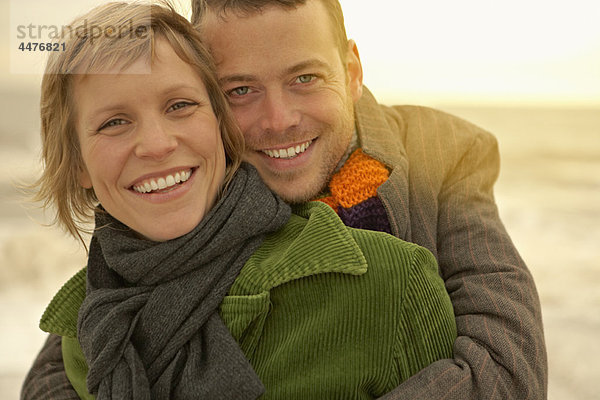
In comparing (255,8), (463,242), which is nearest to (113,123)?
(255,8)

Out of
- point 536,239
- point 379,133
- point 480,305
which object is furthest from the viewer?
point 536,239

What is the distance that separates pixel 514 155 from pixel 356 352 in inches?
83.0

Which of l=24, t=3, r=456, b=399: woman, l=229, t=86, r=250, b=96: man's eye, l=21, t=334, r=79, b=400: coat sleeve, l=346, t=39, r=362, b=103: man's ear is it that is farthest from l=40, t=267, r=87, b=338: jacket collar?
l=346, t=39, r=362, b=103: man's ear

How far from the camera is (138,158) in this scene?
1.19 meters

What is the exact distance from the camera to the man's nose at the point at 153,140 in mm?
1155

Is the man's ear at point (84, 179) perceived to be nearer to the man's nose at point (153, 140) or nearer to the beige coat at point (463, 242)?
the man's nose at point (153, 140)

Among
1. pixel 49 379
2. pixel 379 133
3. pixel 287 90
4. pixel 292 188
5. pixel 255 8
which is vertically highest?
pixel 255 8

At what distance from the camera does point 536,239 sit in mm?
2549

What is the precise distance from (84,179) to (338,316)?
2.04 feet

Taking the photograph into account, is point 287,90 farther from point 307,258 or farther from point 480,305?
point 480,305

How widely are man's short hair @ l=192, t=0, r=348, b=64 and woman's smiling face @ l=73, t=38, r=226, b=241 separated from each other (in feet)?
0.61

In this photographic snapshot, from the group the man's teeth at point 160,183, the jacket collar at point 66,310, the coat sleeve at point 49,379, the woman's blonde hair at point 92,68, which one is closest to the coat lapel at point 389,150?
the woman's blonde hair at point 92,68

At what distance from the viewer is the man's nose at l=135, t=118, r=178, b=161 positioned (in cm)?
116

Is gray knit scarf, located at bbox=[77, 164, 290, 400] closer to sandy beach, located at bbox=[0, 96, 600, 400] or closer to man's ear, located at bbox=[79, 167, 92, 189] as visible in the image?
man's ear, located at bbox=[79, 167, 92, 189]
